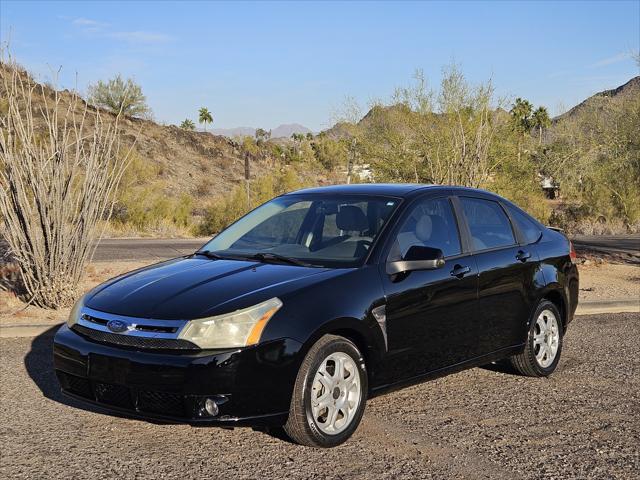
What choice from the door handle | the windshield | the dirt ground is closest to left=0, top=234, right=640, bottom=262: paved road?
the dirt ground

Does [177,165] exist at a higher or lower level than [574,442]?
higher

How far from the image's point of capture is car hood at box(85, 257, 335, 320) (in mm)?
4824

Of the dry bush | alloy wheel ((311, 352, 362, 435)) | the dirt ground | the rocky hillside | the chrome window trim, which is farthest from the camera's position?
the rocky hillside

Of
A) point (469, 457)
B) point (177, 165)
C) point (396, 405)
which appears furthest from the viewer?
point (177, 165)

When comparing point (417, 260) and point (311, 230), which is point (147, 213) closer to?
point (311, 230)

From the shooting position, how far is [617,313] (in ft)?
35.1

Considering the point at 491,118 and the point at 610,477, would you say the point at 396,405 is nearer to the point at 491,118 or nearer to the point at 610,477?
the point at 610,477

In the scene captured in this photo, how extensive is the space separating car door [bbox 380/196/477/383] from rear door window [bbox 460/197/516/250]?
227 millimetres

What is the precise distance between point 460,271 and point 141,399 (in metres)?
2.53

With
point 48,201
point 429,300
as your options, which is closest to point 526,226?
point 429,300

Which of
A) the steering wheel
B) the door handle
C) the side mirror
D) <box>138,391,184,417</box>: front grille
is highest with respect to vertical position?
the steering wheel

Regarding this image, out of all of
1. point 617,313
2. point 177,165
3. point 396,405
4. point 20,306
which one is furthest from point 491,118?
point 177,165

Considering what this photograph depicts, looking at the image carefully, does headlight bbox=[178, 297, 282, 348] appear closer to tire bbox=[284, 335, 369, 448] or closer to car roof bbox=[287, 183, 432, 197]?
tire bbox=[284, 335, 369, 448]

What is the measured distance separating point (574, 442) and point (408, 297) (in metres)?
1.39
